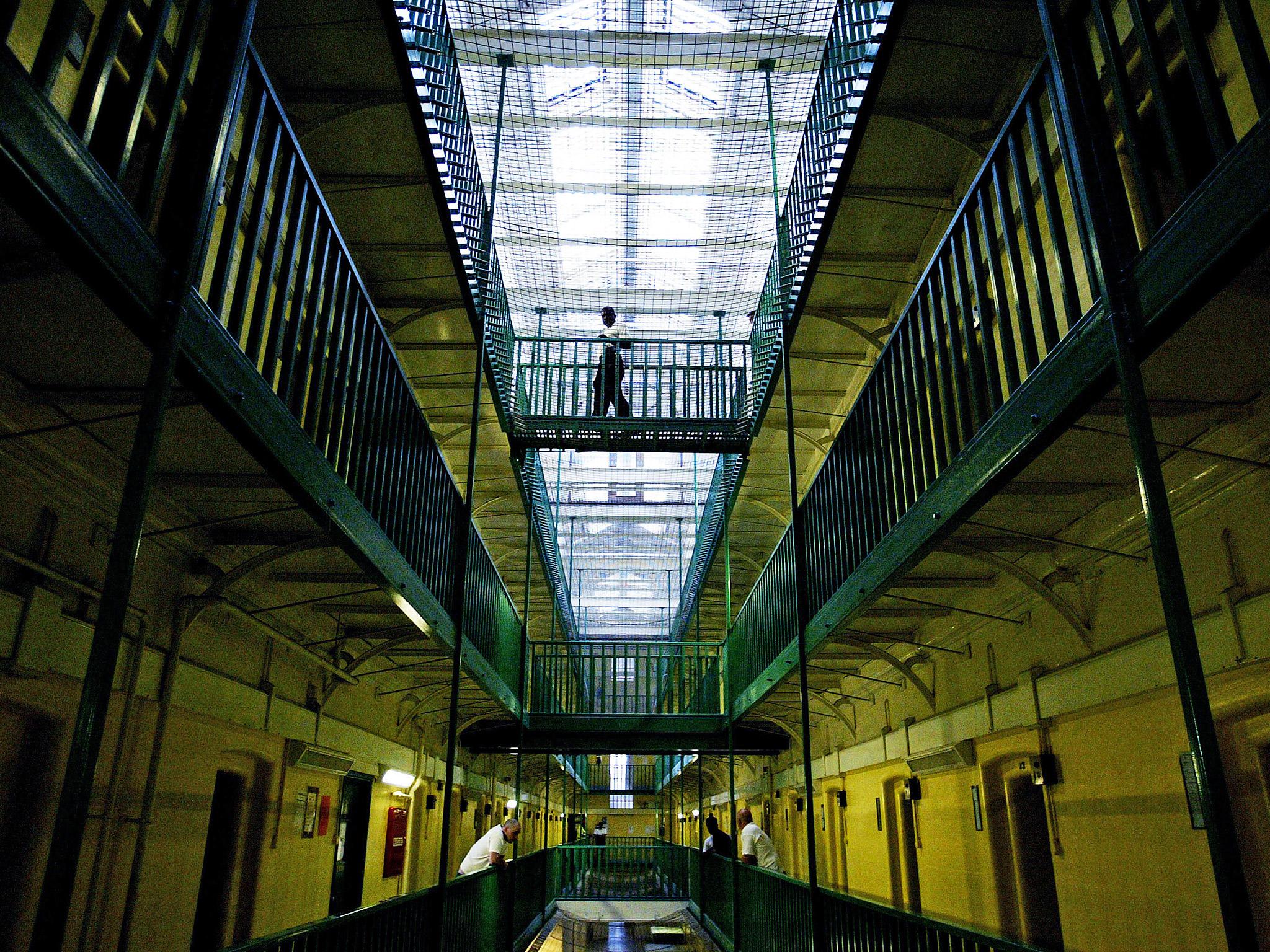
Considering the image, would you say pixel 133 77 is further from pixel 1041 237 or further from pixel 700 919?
pixel 700 919

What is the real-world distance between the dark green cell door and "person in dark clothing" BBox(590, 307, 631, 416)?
16.9 ft

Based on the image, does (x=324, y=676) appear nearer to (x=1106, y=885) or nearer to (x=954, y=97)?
(x=1106, y=885)

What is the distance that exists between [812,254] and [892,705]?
235 inches

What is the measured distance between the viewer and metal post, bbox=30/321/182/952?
2.29 metres

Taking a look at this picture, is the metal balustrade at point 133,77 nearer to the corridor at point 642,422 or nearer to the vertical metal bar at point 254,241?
the corridor at point 642,422

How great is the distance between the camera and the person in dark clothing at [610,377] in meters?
10.9

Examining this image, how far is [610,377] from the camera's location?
1088cm

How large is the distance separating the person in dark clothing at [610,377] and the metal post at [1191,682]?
316 inches

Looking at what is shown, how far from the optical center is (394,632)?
8.93 meters

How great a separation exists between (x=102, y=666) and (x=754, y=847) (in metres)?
9.03

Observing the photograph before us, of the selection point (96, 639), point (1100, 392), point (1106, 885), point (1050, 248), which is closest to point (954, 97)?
point (1050, 248)

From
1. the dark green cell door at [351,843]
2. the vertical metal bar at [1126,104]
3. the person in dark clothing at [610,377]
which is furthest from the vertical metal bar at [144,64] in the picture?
the dark green cell door at [351,843]

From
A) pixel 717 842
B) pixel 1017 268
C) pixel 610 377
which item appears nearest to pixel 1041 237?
pixel 1017 268

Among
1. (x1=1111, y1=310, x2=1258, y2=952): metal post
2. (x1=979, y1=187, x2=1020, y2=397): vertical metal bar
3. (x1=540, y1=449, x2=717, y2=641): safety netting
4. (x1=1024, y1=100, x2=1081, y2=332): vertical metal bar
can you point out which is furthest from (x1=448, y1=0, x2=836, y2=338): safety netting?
(x1=1111, y1=310, x2=1258, y2=952): metal post
